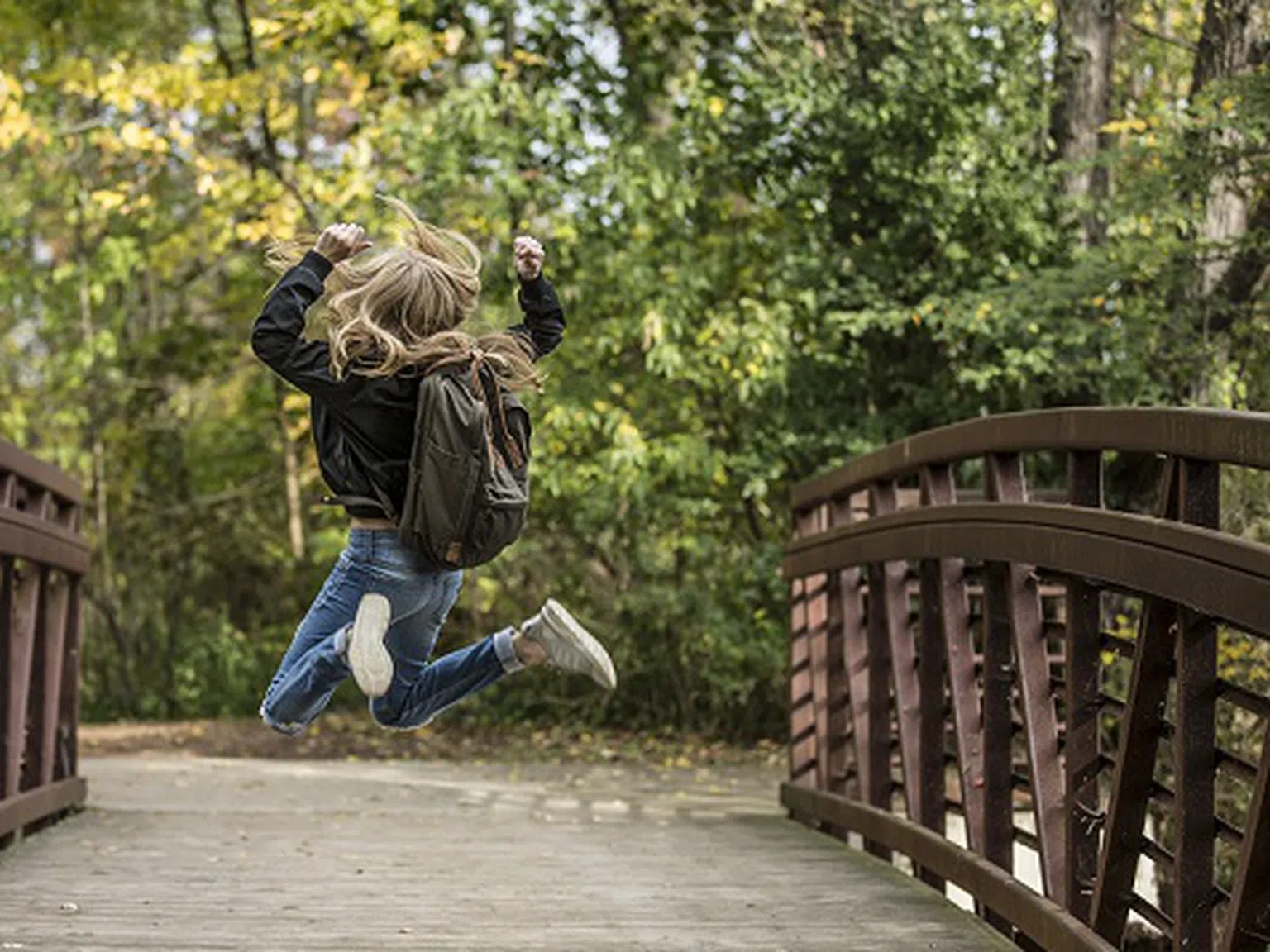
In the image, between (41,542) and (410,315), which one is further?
(41,542)

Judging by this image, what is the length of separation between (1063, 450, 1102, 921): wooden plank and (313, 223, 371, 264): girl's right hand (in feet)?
6.42

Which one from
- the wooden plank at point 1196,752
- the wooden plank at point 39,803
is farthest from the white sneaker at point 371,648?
the wooden plank at point 1196,752

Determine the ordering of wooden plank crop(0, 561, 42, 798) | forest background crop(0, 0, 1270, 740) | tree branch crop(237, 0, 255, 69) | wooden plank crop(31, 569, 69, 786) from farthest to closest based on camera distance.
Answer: tree branch crop(237, 0, 255, 69), forest background crop(0, 0, 1270, 740), wooden plank crop(31, 569, 69, 786), wooden plank crop(0, 561, 42, 798)

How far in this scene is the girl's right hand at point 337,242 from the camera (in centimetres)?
572

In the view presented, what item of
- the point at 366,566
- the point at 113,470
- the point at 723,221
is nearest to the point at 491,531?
the point at 366,566

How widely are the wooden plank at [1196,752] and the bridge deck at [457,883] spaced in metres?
1.41

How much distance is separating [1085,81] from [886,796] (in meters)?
6.83

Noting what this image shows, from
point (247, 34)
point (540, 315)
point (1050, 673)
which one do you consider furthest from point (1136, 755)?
point (247, 34)

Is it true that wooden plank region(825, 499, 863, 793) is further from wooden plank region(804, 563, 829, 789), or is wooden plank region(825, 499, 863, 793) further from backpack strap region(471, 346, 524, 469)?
backpack strap region(471, 346, 524, 469)

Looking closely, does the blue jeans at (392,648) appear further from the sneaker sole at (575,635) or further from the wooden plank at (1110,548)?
the wooden plank at (1110,548)

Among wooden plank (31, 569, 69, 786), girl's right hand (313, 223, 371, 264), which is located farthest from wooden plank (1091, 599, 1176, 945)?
wooden plank (31, 569, 69, 786)

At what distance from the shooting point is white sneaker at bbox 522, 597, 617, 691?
6367 mm

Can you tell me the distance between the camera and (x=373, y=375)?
5.63m

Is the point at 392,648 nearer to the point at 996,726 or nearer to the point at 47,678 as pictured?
the point at 996,726
